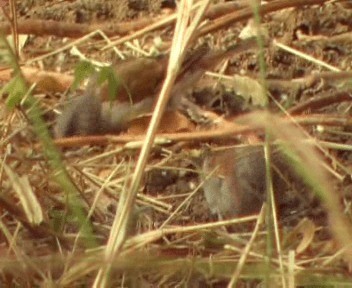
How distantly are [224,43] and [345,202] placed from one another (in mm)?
1063

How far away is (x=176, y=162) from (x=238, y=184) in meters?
0.36

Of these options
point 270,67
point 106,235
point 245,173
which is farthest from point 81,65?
point 270,67

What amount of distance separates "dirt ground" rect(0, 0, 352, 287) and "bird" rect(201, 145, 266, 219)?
6cm

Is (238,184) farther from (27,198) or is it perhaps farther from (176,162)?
(27,198)

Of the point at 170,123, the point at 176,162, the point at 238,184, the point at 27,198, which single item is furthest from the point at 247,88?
the point at 27,198

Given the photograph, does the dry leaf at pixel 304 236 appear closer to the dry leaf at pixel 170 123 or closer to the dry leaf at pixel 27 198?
the dry leaf at pixel 27 198

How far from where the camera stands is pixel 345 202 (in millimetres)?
2285

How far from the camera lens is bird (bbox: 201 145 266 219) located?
7.82ft

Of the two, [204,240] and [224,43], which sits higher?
[224,43]

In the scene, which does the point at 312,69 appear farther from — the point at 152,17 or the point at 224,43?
the point at 152,17

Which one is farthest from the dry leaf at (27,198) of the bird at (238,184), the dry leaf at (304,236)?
the bird at (238,184)

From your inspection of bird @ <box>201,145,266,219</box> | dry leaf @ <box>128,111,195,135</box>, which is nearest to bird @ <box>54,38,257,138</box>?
dry leaf @ <box>128,111,195,135</box>

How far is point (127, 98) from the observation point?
9.87 ft

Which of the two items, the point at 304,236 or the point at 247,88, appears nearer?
the point at 304,236
